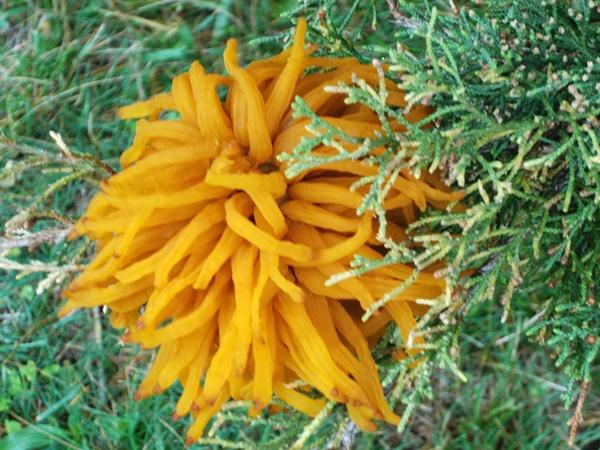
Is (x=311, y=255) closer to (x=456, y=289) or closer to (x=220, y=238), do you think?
(x=220, y=238)

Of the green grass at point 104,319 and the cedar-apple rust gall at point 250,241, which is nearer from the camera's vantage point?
the cedar-apple rust gall at point 250,241

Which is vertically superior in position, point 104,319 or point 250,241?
point 250,241

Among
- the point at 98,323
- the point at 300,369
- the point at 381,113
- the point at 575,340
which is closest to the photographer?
the point at 381,113

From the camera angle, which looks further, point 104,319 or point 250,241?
point 104,319

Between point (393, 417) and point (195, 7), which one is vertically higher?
point (195, 7)

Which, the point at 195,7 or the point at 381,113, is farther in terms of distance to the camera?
the point at 195,7

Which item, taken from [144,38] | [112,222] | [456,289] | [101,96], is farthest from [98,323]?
[456,289]

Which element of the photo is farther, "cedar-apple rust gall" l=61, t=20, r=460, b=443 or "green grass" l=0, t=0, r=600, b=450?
"green grass" l=0, t=0, r=600, b=450

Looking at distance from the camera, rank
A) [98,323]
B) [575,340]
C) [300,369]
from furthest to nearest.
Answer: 1. [98,323]
2. [575,340]
3. [300,369]
